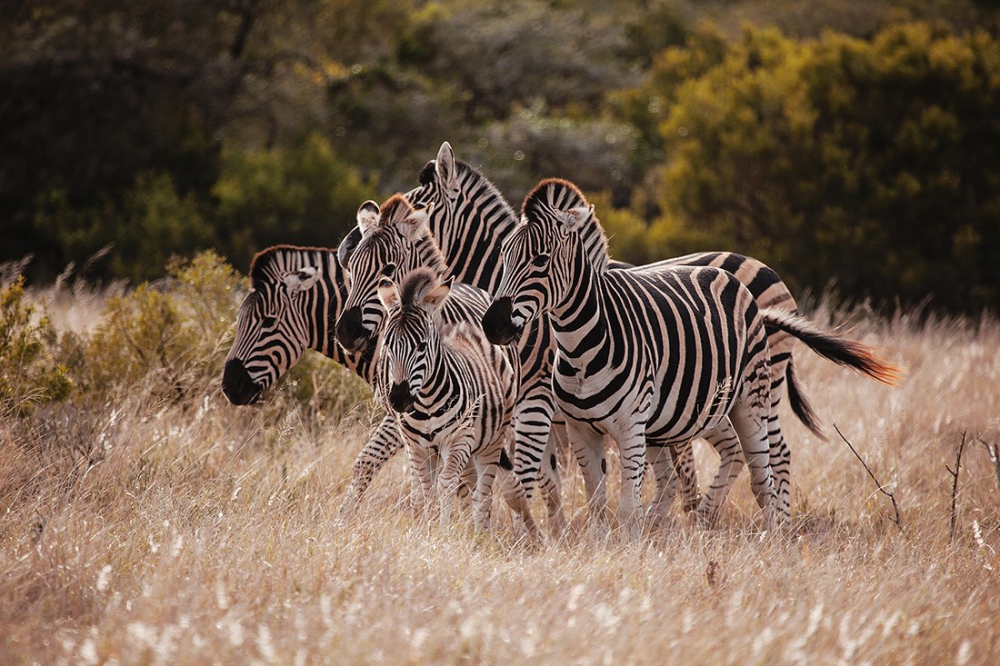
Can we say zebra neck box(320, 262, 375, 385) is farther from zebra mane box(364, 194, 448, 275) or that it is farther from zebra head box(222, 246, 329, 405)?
zebra mane box(364, 194, 448, 275)

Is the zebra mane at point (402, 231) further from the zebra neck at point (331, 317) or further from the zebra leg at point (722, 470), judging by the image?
the zebra leg at point (722, 470)

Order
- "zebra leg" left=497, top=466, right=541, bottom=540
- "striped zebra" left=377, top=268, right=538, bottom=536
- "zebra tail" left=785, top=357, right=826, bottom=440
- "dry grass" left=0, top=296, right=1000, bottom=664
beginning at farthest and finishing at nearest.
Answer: "zebra tail" left=785, top=357, right=826, bottom=440 < "zebra leg" left=497, top=466, right=541, bottom=540 < "striped zebra" left=377, top=268, right=538, bottom=536 < "dry grass" left=0, top=296, right=1000, bottom=664

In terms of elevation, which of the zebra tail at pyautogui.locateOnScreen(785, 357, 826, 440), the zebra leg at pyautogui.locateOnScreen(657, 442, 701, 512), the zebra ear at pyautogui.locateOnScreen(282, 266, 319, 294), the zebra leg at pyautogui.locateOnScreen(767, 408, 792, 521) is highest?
the zebra ear at pyautogui.locateOnScreen(282, 266, 319, 294)

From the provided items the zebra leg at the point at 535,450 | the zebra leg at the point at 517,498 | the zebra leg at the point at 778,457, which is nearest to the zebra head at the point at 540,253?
the zebra leg at the point at 535,450

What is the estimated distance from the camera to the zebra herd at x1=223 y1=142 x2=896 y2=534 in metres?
4.65

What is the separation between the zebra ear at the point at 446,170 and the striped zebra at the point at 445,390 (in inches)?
37.1

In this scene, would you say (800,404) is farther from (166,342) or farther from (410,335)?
(166,342)

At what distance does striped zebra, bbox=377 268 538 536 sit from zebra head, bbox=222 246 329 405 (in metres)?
1.14

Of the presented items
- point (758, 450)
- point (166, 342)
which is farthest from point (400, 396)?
point (166, 342)

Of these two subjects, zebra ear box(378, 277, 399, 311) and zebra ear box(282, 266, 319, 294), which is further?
zebra ear box(282, 266, 319, 294)

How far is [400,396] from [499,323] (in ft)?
1.80

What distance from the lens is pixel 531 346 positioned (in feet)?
17.7

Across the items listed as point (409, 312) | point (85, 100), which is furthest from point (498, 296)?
point (85, 100)

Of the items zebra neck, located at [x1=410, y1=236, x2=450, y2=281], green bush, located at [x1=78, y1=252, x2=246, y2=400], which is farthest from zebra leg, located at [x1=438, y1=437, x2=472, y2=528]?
green bush, located at [x1=78, y1=252, x2=246, y2=400]
